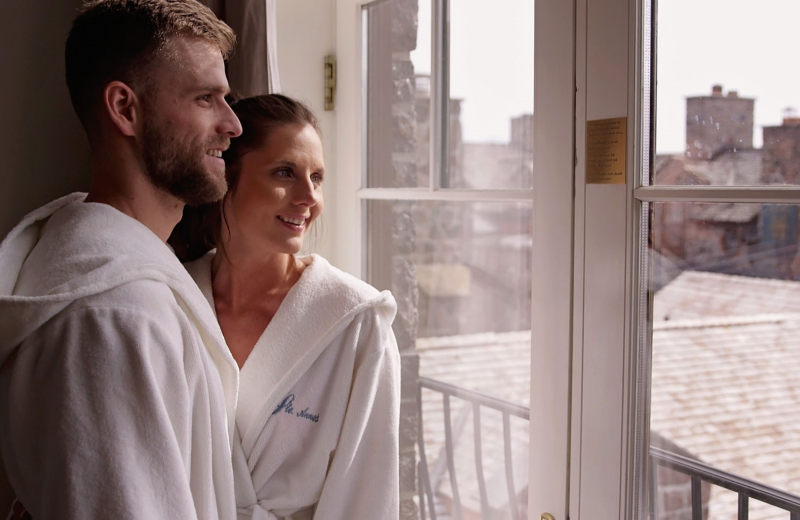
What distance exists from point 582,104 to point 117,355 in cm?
80

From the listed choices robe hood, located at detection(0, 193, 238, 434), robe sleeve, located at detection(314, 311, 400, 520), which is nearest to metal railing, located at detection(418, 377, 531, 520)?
robe sleeve, located at detection(314, 311, 400, 520)

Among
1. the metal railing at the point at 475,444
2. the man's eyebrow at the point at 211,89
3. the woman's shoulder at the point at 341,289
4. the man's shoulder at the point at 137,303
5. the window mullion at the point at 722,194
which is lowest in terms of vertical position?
the metal railing at the point at 475,444

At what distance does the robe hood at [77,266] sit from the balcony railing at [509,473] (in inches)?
26.2

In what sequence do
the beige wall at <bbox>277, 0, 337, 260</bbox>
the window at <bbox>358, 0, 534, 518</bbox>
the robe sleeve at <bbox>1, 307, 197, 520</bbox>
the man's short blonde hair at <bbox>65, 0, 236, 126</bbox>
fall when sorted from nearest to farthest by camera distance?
the robe sleeve at <bbox>1, 307, 197, 520</bbox>
the man's short blonde hair at <bbox>65, 0, 236, 126</bbox>
the window at <bbox>358, 0, 534, 518</bbox>
the beige wall at <bbox>277, 0, 337, 260</bbox>

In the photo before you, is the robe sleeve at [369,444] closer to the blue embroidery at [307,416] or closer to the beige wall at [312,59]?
the blue embroidery at [307,416]

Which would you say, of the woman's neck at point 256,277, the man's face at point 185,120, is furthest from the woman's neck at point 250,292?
the man's face at point 185,120

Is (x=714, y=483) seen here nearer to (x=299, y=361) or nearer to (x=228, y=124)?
(x=299, y=361)

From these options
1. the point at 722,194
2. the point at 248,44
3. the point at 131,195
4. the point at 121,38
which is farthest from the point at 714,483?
the point at 248,44

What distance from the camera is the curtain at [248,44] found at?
4.85 ft

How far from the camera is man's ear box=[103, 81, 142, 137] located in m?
1.00

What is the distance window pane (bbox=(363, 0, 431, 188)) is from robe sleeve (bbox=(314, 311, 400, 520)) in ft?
1.75

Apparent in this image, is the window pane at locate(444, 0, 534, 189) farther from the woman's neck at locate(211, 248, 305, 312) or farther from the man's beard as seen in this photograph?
the man's beard

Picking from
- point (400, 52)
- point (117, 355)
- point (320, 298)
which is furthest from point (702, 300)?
point (400, 52)

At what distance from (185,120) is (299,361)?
18.3 inches
